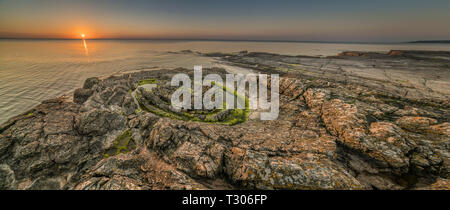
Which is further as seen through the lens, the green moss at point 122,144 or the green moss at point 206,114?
the green moss at point 206,114

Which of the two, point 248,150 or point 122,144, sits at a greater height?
point 248,150

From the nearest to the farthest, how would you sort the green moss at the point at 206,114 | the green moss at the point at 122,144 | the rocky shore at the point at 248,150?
1. the rocky shore at the point at 248,150
2. the green moss at the point at 122,144
3. the green moss at the point at 206,114

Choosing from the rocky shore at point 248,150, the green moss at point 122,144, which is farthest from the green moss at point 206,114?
the green moss at point 122,144

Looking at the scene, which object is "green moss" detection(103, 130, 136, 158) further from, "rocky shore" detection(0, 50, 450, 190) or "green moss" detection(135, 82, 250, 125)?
"green moss" detection(135, 82, 250, 125)

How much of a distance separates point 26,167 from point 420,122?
32672mm

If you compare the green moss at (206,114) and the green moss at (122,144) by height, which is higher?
the green moss at (206,114)

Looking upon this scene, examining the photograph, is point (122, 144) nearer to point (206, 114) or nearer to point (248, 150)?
point (206, 114)

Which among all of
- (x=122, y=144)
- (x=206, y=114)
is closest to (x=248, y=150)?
(x=206, y=114)

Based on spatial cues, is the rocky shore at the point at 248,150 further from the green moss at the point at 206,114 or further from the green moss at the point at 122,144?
the green moss at the point at 206,114

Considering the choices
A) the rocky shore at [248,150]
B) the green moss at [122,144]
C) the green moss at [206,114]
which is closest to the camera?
the rocky shore at [248,150]

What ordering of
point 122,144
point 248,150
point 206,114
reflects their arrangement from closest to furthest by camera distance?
point 248,150, point 122,144, point 206,114

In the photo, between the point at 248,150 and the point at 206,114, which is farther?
the point at 206,114

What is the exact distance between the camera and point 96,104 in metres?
19.7
